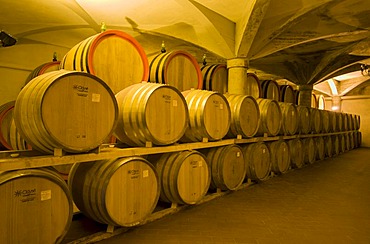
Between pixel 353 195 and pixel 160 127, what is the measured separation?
3856mm

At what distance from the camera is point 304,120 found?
7.53 meters

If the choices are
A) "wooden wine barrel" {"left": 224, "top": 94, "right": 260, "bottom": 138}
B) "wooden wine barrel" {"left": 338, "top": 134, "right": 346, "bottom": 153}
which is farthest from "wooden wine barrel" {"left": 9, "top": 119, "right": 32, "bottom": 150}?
"wooden wine barrel" {"left": 338, "top": 134, "right": 346, "bottom": 153}

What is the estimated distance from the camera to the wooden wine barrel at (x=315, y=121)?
26.8 ft

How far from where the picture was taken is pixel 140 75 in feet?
14.0

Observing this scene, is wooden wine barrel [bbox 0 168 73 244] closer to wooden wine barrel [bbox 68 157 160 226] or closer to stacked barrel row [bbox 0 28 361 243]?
stacked barrel row [bbox 0 28 361 243]

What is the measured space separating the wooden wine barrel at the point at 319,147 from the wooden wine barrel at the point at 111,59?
6.52 metres

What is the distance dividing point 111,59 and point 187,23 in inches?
117

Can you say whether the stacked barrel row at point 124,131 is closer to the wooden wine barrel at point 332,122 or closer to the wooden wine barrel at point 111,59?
the wooden wine barrel at point 111,59

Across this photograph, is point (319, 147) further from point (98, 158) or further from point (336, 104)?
point (336, 104)

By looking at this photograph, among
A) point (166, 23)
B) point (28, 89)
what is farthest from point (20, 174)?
point (166, 23)

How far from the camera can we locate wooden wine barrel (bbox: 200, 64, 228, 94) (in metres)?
5.97

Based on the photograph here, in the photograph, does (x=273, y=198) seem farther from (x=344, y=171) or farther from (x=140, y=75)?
(x=344, y=171)

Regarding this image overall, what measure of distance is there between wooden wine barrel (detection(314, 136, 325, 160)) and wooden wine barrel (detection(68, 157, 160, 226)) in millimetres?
6836

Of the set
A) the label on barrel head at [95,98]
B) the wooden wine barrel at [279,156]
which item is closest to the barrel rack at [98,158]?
the label on barrel head at [95,98]
